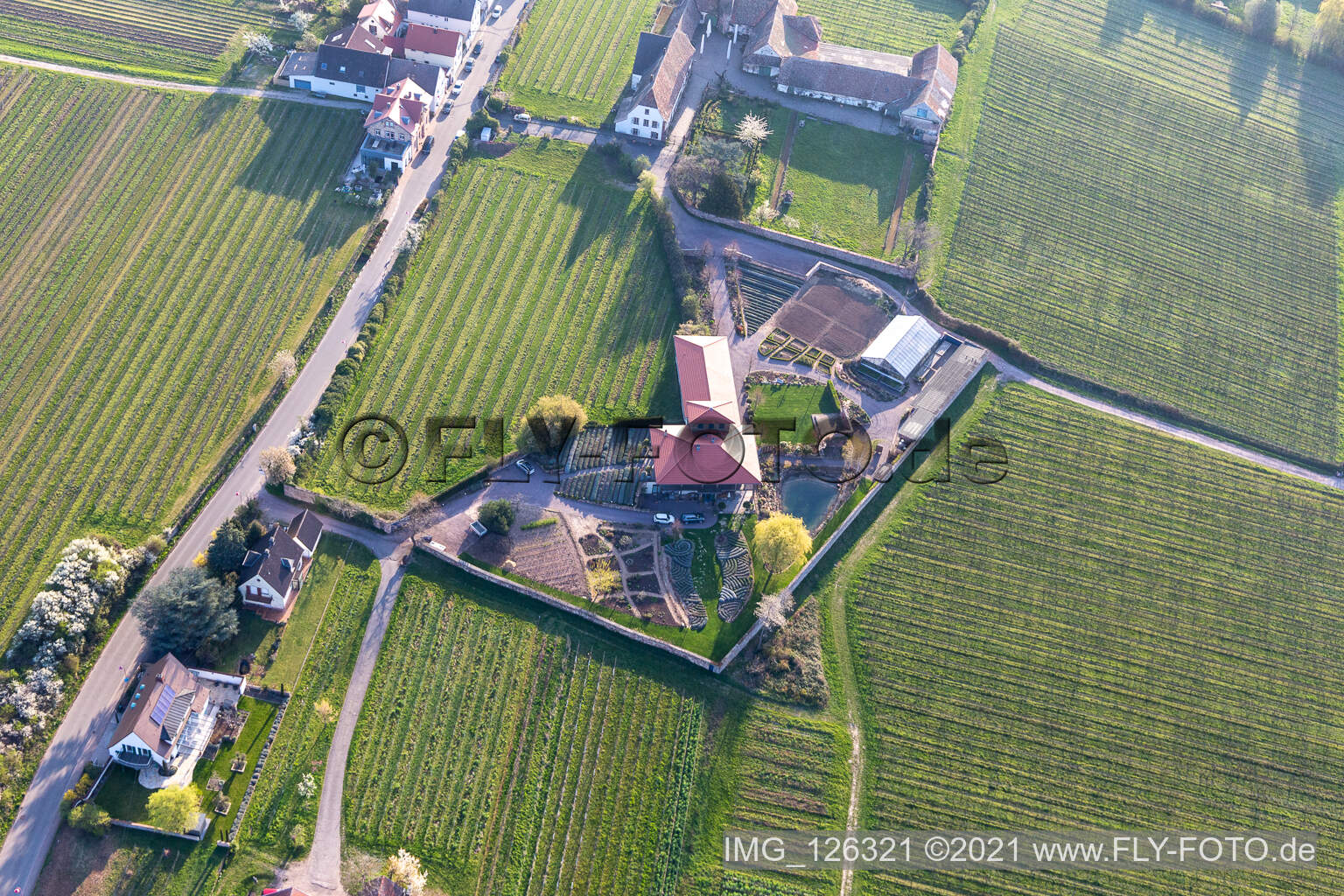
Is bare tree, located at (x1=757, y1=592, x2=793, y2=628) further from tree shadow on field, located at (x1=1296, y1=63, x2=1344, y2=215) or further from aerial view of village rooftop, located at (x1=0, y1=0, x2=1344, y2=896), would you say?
tree shadow on field, located at (x1=1296, y1=63, x2=1344, y2=215)

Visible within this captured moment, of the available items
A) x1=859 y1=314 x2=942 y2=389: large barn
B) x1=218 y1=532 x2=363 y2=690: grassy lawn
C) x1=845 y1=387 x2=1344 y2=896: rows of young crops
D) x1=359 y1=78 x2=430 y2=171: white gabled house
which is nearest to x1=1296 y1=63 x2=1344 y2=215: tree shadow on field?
x1=845 y1=387 x2=1344 y2=896: rows of young crops

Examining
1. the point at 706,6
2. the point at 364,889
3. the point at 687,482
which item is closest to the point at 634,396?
the point at 687,482

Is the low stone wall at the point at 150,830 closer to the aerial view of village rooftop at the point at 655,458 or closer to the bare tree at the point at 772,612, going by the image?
the aerial view of village rooftop at the point at 655,458

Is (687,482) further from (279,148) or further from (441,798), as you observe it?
(279,148)

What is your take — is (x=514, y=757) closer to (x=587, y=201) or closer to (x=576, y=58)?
(x=587, y=201)

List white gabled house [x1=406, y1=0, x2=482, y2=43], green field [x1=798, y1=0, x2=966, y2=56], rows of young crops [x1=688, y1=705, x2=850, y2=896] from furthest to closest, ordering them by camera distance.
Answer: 1. green field [x1=798, y1=0, x2=966, y2=56]
2. white gabled house [x1=406, y1=0, x2=482, y2=43]
3. rows of young crops [x1=688, y1=705, x2=850, y2=896]

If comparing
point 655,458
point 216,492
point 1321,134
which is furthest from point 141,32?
point 1321,134
